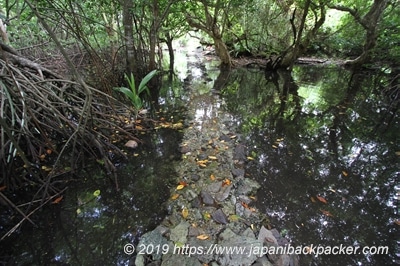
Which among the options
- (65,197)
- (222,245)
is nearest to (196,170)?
(222,245)

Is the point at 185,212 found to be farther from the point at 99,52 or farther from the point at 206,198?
the point at 99,52

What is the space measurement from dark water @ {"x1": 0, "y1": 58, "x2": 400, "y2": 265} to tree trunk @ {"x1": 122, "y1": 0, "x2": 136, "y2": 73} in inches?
84.3

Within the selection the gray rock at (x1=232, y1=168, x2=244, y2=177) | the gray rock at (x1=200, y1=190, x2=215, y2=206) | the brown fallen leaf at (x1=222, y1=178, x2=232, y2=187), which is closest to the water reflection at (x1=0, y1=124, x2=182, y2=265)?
the gray rock at (x1=200, y1=190, x2=215, y2=206)

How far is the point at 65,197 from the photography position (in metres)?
2.49

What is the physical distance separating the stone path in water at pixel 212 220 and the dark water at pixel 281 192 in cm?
14

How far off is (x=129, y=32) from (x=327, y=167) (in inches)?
206

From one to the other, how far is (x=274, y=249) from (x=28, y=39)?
865 centimetres

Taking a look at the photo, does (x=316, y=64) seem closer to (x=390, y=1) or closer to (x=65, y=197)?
(x=390, y=1)

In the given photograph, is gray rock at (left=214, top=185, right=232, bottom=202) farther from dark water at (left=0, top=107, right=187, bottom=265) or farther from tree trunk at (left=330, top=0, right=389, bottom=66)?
tree trunk at (left=330, top=0, right=389, bottom=66)

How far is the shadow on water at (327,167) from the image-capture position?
215 cm

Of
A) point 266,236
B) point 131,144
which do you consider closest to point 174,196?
point 266,236

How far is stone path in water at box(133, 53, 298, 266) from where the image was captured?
187cm

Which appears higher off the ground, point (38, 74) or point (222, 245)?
point (38, 74)

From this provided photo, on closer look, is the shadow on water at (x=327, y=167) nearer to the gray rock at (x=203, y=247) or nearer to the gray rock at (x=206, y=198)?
the gray rock at (x=206, y=198)
